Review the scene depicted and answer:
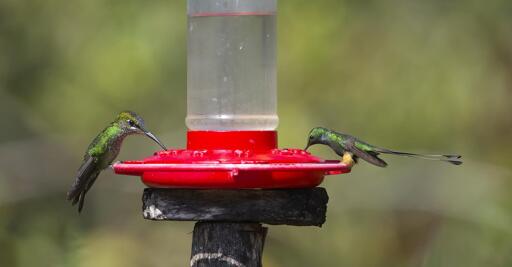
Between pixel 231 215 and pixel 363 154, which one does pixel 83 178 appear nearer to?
pixel 363 154

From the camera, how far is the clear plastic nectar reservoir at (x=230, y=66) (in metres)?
4.69

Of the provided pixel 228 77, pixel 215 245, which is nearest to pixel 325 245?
pixel 228 77

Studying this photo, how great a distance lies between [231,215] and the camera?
4012 mm

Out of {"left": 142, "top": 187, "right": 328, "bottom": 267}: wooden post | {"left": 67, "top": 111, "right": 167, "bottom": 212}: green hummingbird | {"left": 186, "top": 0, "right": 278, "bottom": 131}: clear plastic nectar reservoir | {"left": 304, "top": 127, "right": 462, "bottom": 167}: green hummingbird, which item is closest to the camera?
{"left": 142, "top": 187, "right": 328, "bottom": 267}: wooden post

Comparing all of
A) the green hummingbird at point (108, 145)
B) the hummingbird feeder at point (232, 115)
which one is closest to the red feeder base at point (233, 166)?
the hummingbird feeder at point (232, 115)

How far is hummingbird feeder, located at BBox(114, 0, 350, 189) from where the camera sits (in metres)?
3.93

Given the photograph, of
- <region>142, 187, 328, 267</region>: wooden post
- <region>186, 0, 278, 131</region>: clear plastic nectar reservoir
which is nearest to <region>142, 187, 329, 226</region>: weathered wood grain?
<region>142, 187, 328, 267</region>: wooden post

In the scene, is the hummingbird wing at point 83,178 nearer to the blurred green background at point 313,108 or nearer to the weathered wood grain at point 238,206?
the weathered wood grain at point 238,206

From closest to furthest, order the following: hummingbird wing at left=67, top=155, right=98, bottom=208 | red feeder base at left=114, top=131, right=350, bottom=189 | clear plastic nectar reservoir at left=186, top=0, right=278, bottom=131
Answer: red feeder base at left=114, top=131, right=350, bottom=189 → clear plastic nectar reservoir at left=186, top=0, right=278, bottom=131 → hummingbird wing at left=67, top=155, right=98, bottom=208

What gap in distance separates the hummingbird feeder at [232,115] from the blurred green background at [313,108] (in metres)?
3.93

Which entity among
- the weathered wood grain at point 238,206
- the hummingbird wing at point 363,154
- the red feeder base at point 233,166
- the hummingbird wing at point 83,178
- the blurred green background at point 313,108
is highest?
the red feeder base at point 233,166

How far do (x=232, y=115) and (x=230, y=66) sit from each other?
0.76 feet

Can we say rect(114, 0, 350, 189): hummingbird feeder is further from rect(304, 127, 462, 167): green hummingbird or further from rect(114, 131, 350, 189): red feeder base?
rect(304, 127, 462, 167): green hummingbird

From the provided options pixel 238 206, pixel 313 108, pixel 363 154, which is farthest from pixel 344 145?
pixel 313 108
